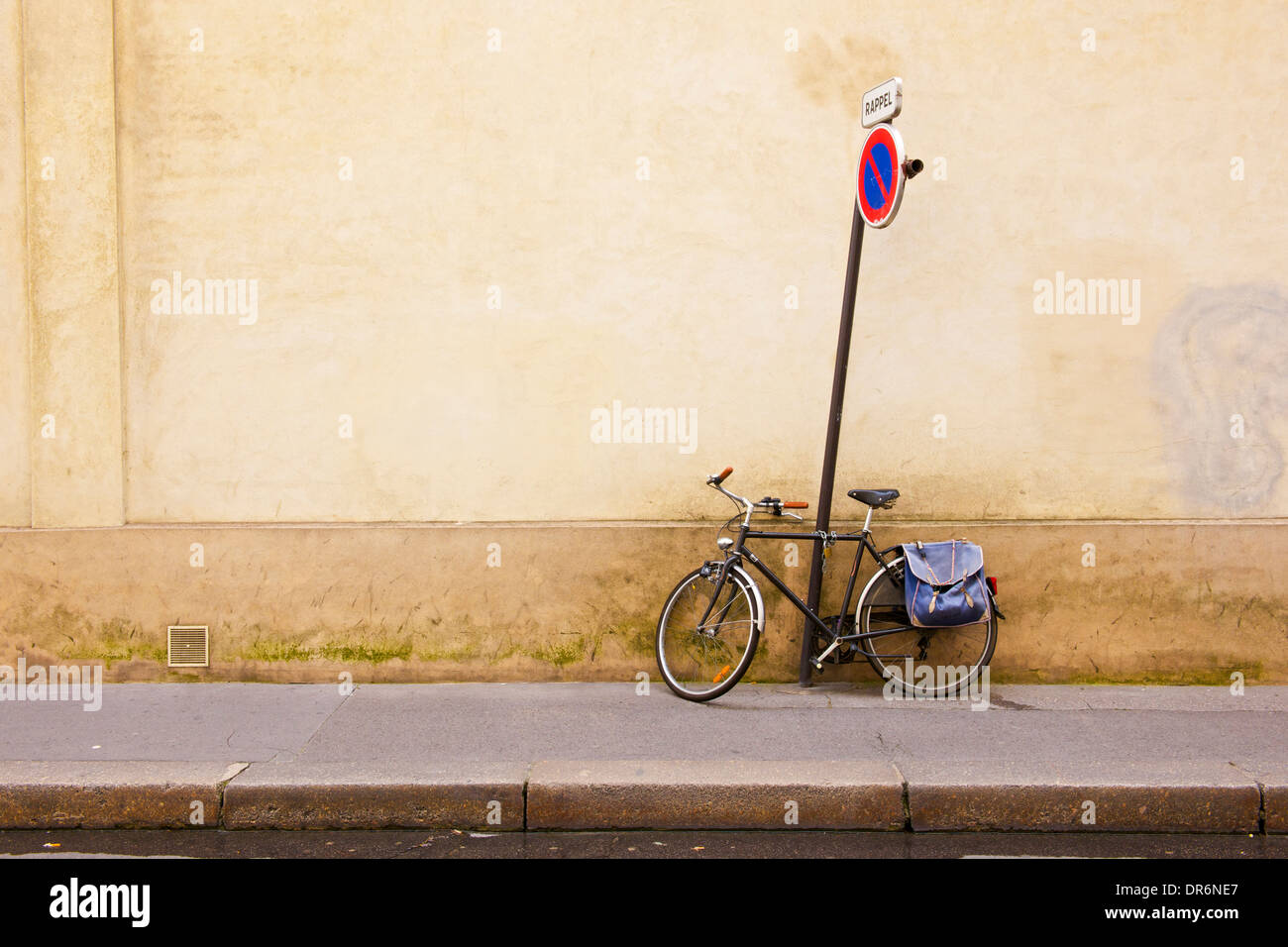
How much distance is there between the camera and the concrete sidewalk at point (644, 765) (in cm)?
419

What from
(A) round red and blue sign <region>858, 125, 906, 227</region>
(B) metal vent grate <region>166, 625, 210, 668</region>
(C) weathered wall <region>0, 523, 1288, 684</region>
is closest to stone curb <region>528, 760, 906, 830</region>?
(C) weathered wall <region>0, 523, 1288, 684</region>

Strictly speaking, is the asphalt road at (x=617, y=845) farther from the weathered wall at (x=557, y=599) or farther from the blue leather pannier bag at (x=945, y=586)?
the weathered wall at (x=557, y=599)

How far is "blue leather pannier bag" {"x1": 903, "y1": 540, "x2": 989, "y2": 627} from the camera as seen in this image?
5621 mm

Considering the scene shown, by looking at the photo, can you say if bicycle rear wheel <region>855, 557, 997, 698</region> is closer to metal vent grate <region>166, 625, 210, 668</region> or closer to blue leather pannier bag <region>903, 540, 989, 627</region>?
blue leather pannier bag <region>903, 540, 989, 627</region>

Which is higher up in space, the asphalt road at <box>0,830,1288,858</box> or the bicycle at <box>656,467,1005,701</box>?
the bicycle at <box>656,467,1005,701</box>

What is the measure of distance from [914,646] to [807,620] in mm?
722

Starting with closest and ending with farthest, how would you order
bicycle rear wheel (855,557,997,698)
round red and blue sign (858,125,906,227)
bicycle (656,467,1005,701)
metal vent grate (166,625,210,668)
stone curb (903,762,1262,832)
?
stone curb (903,762,1262,832) < round red and blue sign (858,125,906,227) < bicycle (656,467,1005,701) < bicycle rear wheel (855,557,997,698) < metal vent grate (166,625,210,668)

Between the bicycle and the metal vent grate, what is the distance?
2701 millimetres

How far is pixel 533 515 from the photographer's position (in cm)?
614

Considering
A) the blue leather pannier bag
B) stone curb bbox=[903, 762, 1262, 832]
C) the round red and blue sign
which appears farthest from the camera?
the blue leather pannier bag

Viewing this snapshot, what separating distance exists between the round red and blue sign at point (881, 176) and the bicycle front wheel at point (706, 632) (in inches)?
82.9

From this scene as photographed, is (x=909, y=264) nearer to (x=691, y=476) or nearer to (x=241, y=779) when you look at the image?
(x=691, y=476)

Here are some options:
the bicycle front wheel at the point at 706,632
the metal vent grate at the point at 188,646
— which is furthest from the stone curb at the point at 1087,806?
the metal vent grate at the point at 188,646

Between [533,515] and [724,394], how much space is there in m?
1.37
